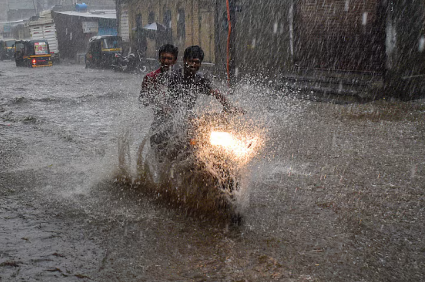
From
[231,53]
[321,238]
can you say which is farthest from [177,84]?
[231,53]

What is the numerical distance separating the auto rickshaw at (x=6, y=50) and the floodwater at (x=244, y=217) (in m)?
37.3

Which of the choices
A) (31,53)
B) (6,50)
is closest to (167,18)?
(31,53)

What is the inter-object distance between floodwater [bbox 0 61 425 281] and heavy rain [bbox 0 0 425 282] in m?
0.02

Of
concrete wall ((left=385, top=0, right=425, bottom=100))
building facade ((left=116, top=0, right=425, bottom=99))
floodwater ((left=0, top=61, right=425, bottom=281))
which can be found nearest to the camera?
floodwater ((left=0, top=61, right=425, bottom=281))

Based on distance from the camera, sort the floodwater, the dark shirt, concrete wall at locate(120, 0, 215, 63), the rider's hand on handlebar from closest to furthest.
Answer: the floodwater
the rider's hand on handlebar
the dark shirt
concrete wall at locate(120, 0, 215, 63)

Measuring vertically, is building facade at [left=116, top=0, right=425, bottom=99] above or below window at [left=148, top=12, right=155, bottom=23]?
below

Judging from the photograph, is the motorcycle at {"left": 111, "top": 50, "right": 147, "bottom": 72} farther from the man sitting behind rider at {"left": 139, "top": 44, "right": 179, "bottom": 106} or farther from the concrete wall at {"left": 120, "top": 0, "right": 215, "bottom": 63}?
the man sitting behind rider at {"left": 139, "top": 44, "right": 179, "bottom": 106}

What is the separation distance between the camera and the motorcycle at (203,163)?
11.2ft

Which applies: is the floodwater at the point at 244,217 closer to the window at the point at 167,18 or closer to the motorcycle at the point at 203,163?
the motorcycle at the point at 203,163

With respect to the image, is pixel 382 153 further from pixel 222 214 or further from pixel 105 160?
pixel 105 160

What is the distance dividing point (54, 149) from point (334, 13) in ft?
29.3

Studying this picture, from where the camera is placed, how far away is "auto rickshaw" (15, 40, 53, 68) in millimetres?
29172

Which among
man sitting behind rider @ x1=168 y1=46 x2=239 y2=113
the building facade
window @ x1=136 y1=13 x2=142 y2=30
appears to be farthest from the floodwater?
window @ x1=136 y1=13 x2=142 y2=30

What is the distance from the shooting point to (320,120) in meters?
8.71
